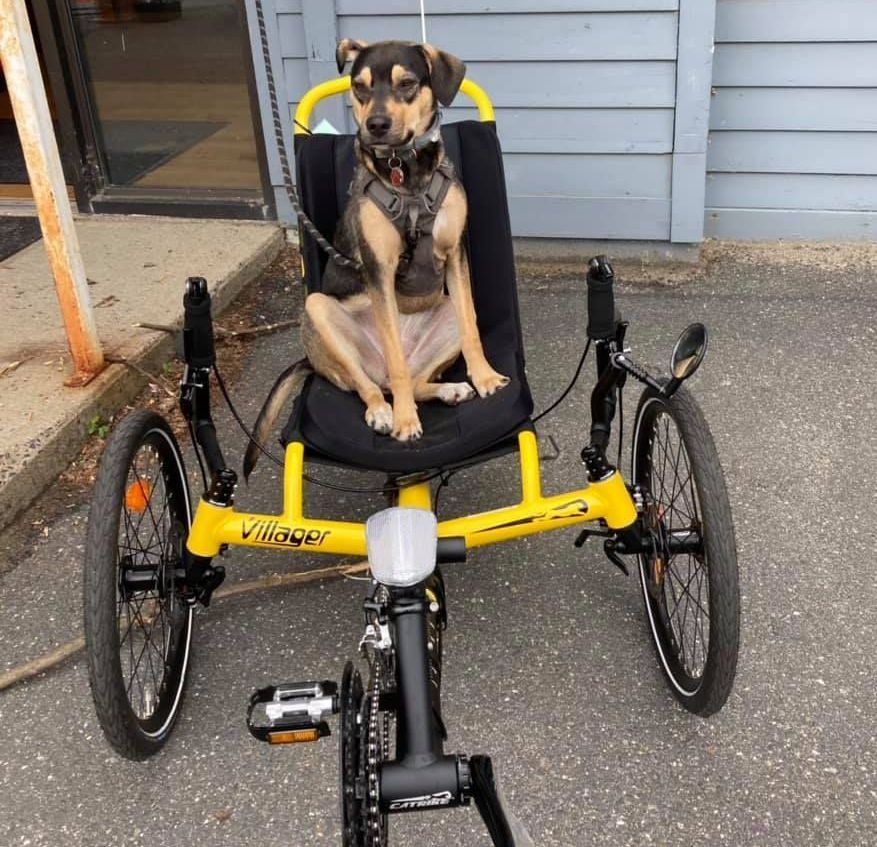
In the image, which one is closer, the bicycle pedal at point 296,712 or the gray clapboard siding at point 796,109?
the bicycle pedal at point 296,712

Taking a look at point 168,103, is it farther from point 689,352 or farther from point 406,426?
point 689,352

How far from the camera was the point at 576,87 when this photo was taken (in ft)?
15.5

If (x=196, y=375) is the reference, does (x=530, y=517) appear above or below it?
below

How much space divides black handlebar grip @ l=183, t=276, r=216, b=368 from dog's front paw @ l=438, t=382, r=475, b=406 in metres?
0.70

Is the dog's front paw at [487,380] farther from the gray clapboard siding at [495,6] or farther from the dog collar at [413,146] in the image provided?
the gray clapboard siding at [495,6]

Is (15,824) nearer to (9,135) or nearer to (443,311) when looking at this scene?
(443,311)

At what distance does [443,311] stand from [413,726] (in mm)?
1767

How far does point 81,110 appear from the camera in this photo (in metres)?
5.45

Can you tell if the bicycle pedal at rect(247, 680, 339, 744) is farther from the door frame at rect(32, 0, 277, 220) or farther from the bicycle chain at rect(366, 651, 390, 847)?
the door frame at rect(32, 0, 277, 220)

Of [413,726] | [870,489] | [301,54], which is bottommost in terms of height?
[870,489]

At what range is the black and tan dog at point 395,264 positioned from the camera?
8.59 ft

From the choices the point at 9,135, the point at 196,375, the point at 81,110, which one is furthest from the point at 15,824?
the point at 9,135

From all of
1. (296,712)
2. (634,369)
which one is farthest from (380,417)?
(296,712)

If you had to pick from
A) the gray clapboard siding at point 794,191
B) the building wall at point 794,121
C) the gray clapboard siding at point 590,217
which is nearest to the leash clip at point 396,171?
the gray clapboard siding at point 590,217
